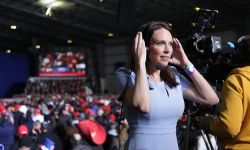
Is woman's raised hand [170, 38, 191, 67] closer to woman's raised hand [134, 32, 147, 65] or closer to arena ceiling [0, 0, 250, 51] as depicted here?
woman's raised hand [134, 32, 147, 65]

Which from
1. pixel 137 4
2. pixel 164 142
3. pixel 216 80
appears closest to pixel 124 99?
pixel 164 142

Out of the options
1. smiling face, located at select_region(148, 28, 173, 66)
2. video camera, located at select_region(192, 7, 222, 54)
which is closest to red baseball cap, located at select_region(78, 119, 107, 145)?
video camera, located at select_region(192, 7, 222, 54)

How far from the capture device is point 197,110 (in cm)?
271

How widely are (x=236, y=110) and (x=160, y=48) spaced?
0.45 metres

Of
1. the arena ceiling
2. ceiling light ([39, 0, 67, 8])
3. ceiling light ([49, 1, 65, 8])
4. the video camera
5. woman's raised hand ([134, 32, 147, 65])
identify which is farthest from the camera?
ceiling light ([49, 1, 65, 8])

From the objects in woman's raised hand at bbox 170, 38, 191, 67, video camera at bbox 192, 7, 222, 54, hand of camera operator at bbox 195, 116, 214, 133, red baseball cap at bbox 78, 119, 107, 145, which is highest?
video camera at bbox 192, 7, 222, 54

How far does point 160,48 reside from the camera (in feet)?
6.55

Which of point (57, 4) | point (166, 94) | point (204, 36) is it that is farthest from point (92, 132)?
point (57, 4)

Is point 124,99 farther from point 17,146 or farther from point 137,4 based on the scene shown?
point 137,4

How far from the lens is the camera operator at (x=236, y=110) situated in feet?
6.48

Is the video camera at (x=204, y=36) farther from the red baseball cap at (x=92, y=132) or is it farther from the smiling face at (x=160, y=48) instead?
the red baseball cap at (x=92, y=132)

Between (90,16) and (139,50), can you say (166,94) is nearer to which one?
(139,50)

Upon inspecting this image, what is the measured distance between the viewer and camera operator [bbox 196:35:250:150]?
198cm

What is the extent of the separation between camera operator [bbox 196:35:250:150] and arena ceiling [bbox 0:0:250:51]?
41.7 ft
